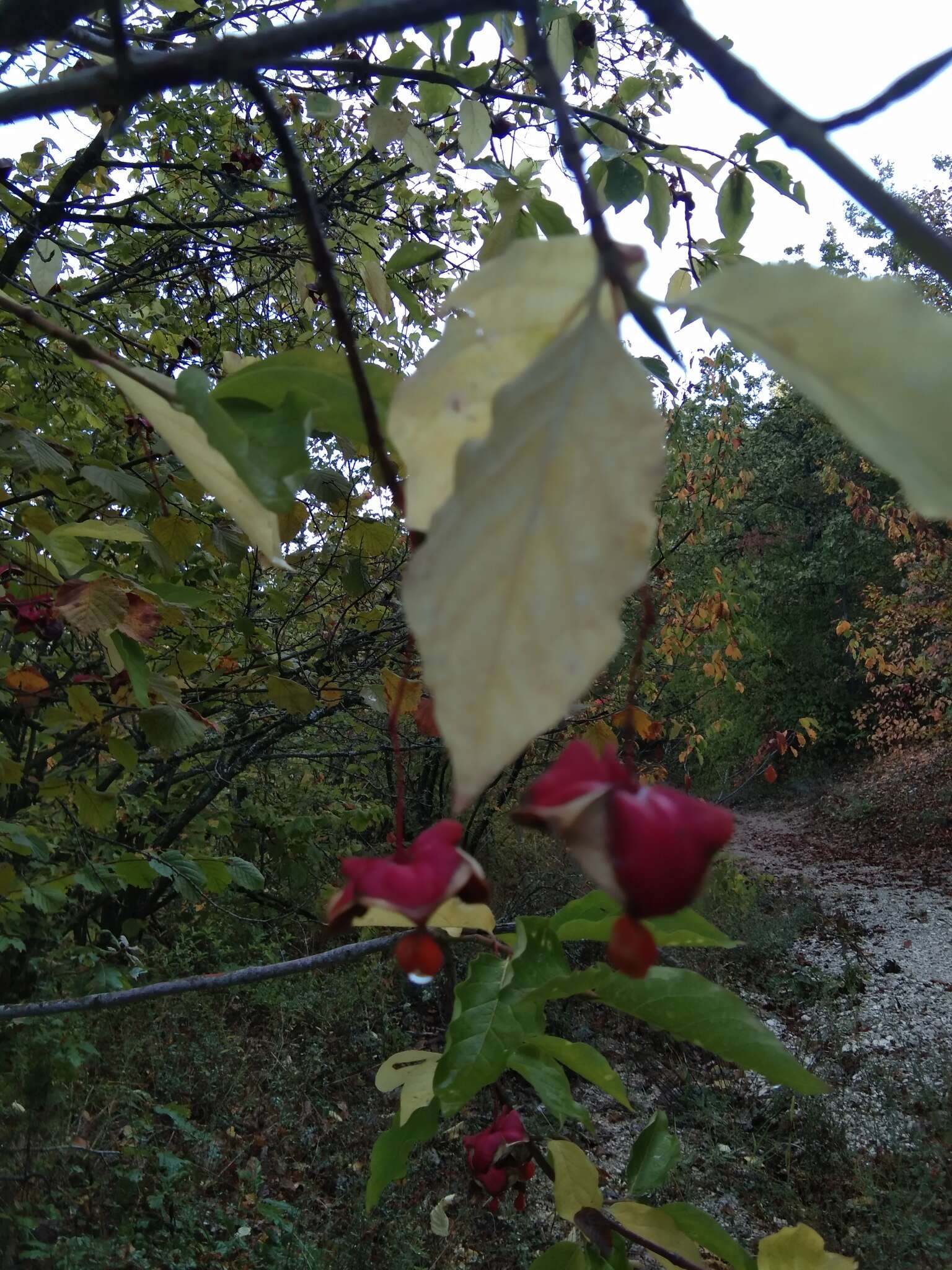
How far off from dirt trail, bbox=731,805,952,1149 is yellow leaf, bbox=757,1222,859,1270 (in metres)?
3.43

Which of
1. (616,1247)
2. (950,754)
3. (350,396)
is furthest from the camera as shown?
(950,754)

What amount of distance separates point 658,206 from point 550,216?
368 millimetres

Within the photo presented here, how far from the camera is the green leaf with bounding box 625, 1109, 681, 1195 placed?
881mm

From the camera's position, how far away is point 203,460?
39cm

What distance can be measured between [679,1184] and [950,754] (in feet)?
26.7

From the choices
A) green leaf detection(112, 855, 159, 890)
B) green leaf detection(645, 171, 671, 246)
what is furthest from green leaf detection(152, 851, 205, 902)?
green leaf detection(645, 171, 671, 246)

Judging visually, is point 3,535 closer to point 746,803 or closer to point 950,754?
point 950,754

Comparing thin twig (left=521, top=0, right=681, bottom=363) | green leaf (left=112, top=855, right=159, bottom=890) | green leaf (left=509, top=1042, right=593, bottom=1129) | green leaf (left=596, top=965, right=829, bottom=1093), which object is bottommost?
green leaf (left=509, top=1042, right=593, bottom=1129)

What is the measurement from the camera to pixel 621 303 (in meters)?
0.26

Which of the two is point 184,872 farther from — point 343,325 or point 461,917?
point 343,325

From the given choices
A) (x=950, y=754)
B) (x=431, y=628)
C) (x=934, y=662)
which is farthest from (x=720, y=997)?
(x=950, y=754)

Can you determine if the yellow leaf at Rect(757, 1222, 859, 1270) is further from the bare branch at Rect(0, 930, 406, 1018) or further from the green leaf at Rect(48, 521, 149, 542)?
the green leaf at Rect(48, 521, 149, 542)

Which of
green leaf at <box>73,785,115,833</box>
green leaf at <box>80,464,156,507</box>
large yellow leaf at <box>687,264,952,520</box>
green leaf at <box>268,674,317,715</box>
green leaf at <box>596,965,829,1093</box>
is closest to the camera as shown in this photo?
large yellow leaf at <box>687,264,952,520</box>

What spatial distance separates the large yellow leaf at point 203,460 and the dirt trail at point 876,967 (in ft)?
13.7
